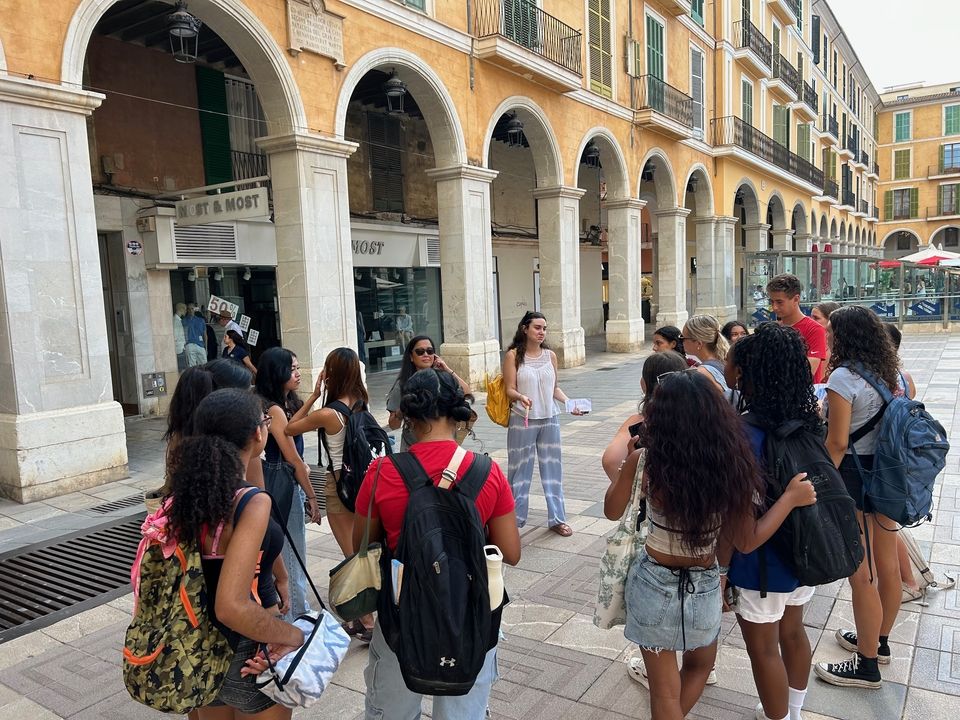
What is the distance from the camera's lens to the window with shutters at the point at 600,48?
52.5ft

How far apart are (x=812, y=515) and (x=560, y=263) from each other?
13.0 m

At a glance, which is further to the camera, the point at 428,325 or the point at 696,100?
the point at 696,100

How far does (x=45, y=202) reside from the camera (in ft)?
21.8

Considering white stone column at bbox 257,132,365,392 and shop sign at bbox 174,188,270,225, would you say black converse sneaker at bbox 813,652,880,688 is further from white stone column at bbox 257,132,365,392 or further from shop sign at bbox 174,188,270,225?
shop sign at bbox 174,188,270,225

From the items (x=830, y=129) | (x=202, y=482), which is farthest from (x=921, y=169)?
(x=202, y=482)

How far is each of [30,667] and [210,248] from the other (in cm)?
872

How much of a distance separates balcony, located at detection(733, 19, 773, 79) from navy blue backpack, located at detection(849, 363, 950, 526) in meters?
23.7

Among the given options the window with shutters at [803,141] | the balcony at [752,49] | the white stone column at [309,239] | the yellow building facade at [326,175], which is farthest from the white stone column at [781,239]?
the white stone column at [309,239]

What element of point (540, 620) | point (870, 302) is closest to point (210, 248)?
point (540, 620)

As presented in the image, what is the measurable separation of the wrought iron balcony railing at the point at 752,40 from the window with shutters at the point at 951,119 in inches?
1379

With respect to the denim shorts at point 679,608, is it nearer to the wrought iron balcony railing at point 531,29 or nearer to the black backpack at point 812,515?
the black backpack at point 812,515

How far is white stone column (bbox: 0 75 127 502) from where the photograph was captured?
645 centimetres

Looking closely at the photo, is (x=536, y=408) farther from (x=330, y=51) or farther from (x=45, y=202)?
(x=330, y=51)

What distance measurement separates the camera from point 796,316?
5090 millimetres
